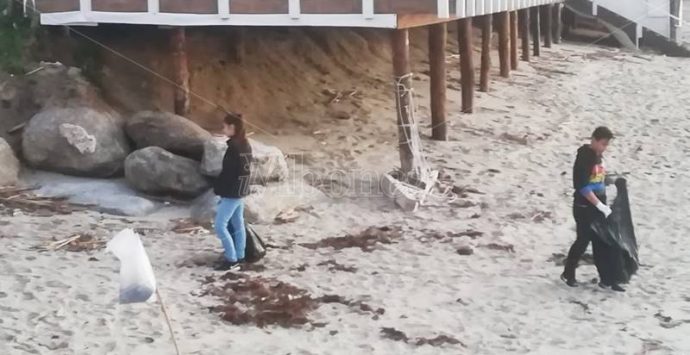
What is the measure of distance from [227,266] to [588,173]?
11.0 feet

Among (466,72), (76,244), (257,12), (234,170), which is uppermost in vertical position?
(257,12)

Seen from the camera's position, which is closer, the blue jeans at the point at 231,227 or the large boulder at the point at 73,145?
the blue jeans at the point at 231,227

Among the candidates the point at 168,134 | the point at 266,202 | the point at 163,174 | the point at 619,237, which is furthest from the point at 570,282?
the point at 168,134

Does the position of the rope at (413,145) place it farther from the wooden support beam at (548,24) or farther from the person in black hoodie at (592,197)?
the wooden support beam at (548,24)

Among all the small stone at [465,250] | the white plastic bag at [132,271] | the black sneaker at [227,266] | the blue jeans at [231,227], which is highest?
the white plastic bag at [132,271]

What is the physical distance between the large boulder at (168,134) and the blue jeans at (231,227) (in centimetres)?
282

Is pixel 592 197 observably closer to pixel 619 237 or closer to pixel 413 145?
pixel 619 237

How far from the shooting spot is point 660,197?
41.6 ft

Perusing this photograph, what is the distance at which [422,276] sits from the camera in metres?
9.38

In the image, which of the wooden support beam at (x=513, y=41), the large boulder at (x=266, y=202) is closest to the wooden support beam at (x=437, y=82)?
the large boulder at (x=266, y=202)

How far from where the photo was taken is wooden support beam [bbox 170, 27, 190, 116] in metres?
13.9

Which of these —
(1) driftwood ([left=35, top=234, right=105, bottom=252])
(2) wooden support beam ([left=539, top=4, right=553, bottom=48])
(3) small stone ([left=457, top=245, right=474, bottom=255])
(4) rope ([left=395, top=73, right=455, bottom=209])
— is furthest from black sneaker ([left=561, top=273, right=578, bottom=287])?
(2) wooden support beam ([left=539, top=4, right=553, bottom=48])

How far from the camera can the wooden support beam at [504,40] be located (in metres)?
19.9

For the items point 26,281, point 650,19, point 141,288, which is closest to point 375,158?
point 26,281
